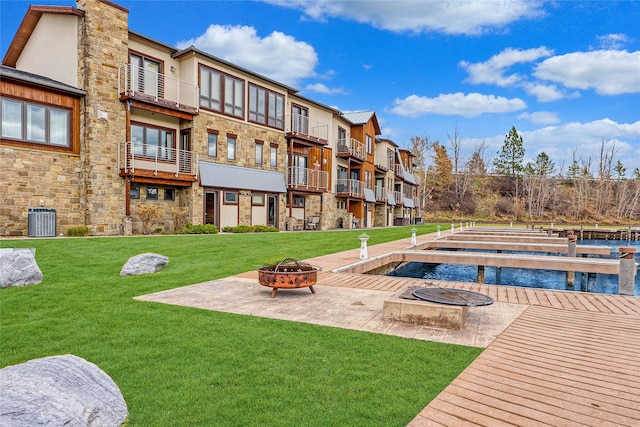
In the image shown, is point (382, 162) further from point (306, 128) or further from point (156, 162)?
point (156, 162)

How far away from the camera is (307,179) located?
29.1 meters

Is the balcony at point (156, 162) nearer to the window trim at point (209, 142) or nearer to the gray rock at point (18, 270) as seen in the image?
the window trim at point (209, 142)

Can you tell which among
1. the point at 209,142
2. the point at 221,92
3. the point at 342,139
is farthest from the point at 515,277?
the point at 342,139

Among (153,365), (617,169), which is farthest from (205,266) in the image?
(617,169)

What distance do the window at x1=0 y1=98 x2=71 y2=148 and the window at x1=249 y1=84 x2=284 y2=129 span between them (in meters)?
11.0

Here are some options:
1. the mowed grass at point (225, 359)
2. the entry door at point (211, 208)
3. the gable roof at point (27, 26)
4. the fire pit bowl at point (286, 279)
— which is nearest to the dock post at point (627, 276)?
the mowed grass at point (225, 359)

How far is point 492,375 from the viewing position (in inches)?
152

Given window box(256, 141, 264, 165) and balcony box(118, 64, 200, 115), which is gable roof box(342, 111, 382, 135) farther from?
balcony box(118, 64, 200, 115)

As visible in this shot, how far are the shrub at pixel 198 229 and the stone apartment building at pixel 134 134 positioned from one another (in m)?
0.95

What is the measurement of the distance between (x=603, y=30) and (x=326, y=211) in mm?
26768

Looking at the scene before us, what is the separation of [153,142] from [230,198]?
5.50 m

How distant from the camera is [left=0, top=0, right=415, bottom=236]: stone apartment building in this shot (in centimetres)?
1645

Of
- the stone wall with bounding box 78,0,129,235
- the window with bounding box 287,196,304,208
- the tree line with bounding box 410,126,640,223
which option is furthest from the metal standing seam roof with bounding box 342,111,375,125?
the tree line with bounding box 410,126,640,223

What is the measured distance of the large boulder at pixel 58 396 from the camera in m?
2.15
